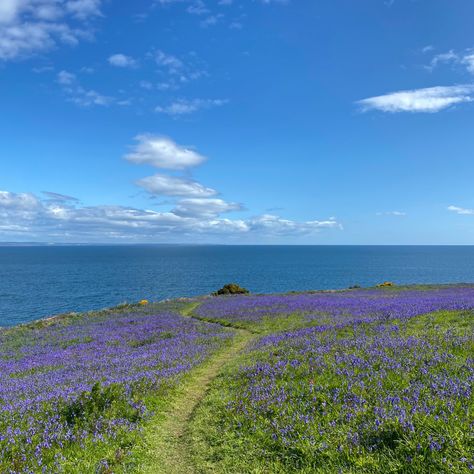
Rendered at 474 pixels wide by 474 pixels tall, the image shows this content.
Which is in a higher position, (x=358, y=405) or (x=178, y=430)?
(x=358, y=405)

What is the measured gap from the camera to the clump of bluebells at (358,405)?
6.71m

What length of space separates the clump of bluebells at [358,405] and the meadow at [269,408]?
0.03 m

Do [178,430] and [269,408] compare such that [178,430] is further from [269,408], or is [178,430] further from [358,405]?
[358,405]

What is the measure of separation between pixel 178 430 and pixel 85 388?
→ 4.60 m

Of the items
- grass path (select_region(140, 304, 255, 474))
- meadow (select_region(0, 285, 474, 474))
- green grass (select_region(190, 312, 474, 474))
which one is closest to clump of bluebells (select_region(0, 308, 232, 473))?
meadow (select_region(0, 285, 474, 474))

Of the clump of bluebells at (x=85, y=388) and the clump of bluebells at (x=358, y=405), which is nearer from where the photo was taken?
the clump of bluebells at (x=358, y=405)

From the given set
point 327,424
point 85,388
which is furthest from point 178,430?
point 85,388

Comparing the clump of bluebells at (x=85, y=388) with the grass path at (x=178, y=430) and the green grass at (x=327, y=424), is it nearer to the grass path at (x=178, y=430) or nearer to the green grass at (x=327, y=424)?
the grass path at (x=178, y=430)

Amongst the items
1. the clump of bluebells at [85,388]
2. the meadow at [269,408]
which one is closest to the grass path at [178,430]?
the meadow at [269,408]

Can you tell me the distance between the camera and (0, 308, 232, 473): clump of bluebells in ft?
26.8

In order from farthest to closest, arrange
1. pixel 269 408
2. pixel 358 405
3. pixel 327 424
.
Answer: pixel 269 408 < pixel 358 405 < pixel 327 424

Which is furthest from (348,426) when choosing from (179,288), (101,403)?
(179,288)

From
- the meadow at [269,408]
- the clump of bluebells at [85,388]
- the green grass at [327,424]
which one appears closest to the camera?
the green grass at [327,424]

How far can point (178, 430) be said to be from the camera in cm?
1016
